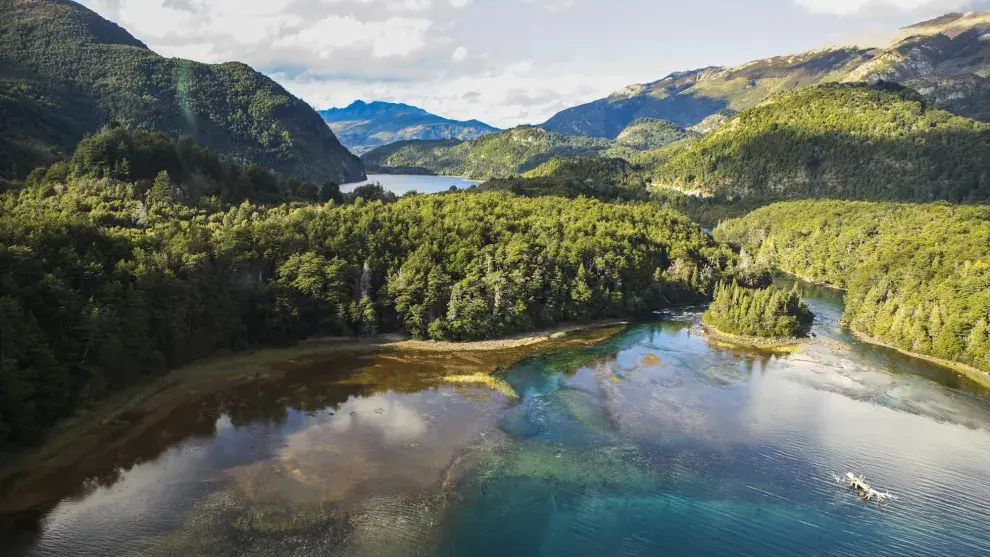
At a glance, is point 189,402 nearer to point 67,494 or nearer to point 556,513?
point 67,494

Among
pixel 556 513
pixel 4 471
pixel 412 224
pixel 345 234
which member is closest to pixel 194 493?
pixel 4 471

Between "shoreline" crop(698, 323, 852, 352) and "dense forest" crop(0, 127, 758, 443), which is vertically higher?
"dense forest" crop(0, 127, 758, 443)

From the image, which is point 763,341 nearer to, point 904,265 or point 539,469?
point 904,265

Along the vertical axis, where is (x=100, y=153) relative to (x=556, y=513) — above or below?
above

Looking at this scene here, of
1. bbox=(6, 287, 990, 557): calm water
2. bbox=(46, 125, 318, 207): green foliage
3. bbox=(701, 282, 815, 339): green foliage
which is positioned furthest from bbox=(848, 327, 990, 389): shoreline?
bbox=(46, 125, 318, 207): green foliage

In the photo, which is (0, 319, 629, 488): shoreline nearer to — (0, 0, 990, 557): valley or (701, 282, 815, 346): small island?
(0, 0, 990, 557): valley

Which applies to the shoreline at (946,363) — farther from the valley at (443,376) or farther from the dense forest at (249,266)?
the dense forest at (249,266)
